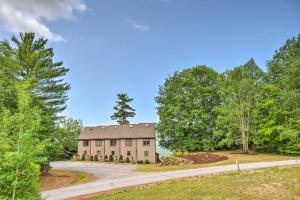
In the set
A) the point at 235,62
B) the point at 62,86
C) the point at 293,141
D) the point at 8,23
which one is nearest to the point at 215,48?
the point at 235,62

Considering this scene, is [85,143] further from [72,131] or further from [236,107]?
[236,107]

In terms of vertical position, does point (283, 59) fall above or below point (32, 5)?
above

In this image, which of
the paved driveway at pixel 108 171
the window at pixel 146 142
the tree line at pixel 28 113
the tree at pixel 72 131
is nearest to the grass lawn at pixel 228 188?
the tree line at pixel 28 113

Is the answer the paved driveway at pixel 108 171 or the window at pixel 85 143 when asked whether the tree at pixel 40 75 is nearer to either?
the paved driveway at pixel 108 171

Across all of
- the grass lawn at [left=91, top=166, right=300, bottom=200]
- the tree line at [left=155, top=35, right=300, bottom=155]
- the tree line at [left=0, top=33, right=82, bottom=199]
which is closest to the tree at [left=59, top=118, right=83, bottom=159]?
the tree line at [left=155, top=35, right=300, bottom=155]

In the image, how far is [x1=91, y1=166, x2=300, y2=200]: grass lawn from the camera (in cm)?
1517

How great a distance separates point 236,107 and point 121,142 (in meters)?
23.3

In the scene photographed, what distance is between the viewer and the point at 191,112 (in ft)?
148

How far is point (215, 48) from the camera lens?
3334 cm

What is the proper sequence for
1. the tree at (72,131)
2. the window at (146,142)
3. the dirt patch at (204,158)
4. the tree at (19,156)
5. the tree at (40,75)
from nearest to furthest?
the tree at (19,156), the tree at (40,75), the dirt patch at (204,158), the window at (146,142), the tree at (72,131)

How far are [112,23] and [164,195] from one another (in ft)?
57.5

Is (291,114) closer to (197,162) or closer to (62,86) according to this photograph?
(197,162)

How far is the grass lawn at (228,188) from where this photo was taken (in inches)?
597

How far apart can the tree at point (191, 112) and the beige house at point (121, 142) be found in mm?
3032
